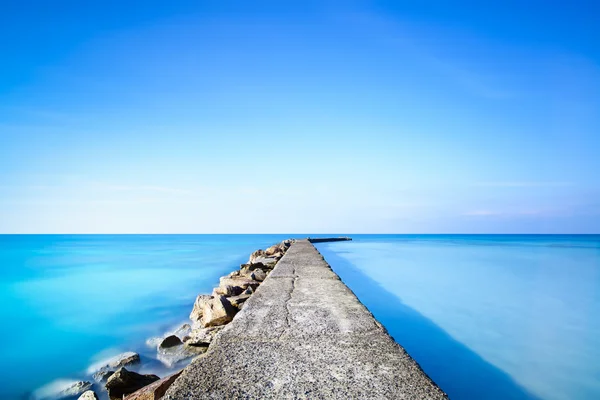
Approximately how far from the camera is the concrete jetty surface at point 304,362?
131 centimetres

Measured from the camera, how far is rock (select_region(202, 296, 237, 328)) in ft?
10.9

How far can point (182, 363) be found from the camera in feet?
10.2

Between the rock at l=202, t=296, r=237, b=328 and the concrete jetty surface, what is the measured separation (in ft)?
2.80

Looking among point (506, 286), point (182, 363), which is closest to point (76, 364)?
point (182, 363)

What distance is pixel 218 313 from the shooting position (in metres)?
3.38

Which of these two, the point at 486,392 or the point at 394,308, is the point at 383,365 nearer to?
the point at 486,392

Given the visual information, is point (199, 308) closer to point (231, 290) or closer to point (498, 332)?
point (231, 290)

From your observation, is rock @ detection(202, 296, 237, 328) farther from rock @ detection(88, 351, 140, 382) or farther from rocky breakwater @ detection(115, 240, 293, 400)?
rock @ detection(88, 351, 140, 382)

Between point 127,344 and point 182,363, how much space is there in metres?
1.34

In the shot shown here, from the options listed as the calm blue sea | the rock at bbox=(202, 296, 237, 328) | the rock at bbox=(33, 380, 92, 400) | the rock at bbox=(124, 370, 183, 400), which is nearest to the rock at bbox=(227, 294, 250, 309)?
the rock at bbox=(202, 296, 237, 328)

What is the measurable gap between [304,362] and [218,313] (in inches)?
79.9

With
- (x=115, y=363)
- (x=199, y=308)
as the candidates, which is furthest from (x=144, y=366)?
(x=199, y=308)

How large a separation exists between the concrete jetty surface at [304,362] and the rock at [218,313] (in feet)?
2.80

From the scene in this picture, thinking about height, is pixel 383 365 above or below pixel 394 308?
above
